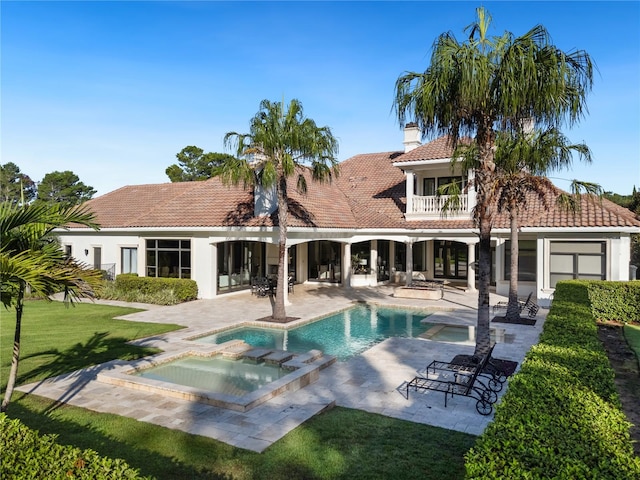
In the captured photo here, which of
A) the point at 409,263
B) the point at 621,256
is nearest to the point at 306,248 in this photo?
the point at 409,263

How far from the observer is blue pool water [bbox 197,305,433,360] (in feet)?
46.7

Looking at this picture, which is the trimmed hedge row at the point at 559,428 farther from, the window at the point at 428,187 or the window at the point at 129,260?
the window at the point at 129,260

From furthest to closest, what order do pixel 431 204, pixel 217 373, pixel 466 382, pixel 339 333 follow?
pixel 431 204 < pixel 339 333 < pixel 217 373 < pixel 466 382

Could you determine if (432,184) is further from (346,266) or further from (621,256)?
(621,256)

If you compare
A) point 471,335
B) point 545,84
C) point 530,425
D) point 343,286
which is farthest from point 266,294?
point 530,425

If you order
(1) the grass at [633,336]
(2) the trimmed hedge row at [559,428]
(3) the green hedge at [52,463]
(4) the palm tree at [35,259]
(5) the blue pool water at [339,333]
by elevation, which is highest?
(4) the palm tree at [35,259]

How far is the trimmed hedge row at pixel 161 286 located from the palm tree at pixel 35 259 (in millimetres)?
14739

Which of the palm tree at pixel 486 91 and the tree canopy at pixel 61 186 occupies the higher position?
the tree canopy at pixel 61 186

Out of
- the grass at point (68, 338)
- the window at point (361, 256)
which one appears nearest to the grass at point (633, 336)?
the grass at point (68, 338)

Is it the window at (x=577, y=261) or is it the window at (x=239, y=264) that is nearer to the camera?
the window at (x=577, y=261)

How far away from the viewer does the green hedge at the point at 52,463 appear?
4.05 meters

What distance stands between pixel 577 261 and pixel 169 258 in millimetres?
20056

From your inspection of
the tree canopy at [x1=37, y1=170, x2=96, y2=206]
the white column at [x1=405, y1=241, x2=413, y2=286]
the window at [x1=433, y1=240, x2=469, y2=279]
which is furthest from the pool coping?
the tree canopy at [x1=37, y1=170, x2=96, y2=206]

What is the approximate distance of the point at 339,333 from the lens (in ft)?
52.7
